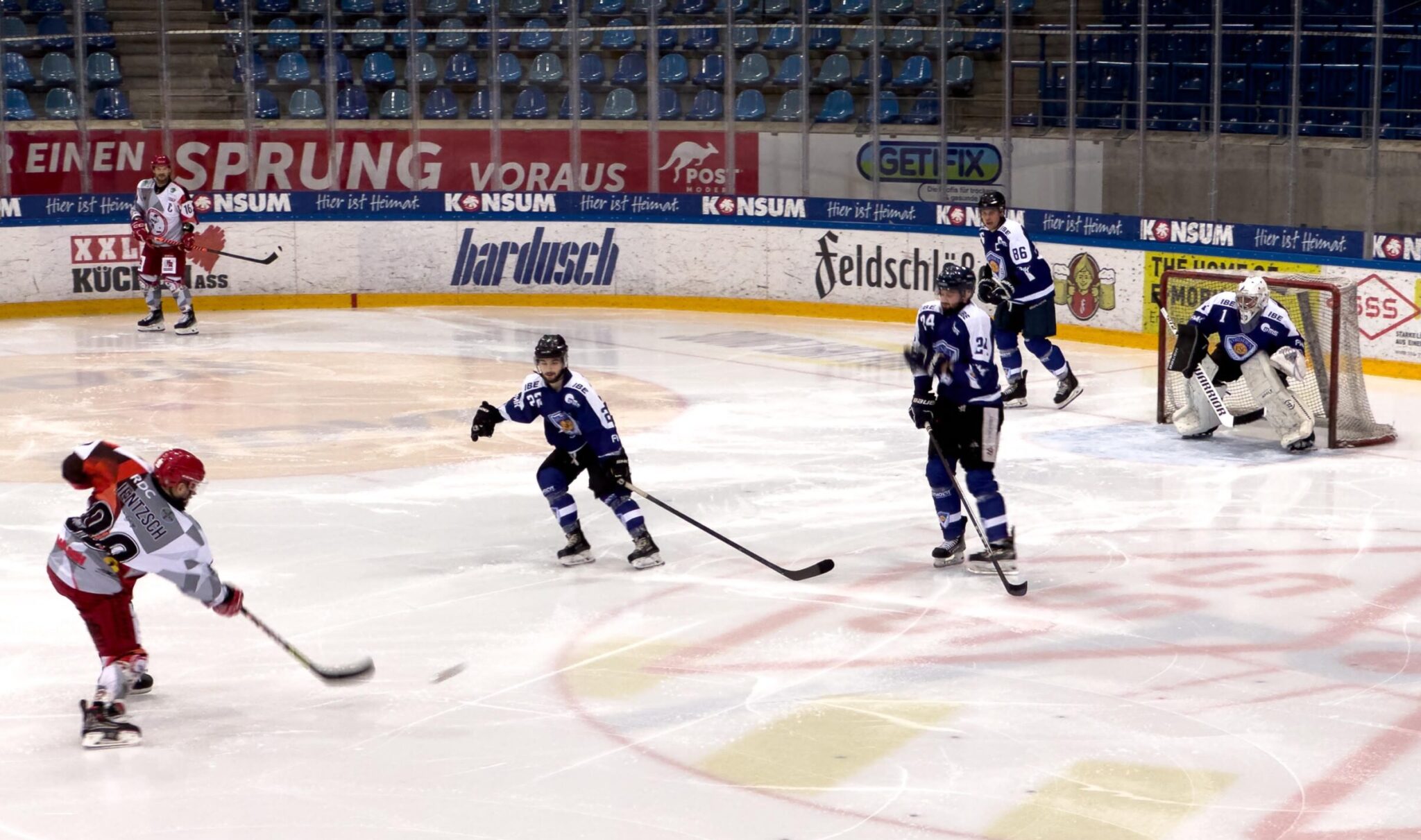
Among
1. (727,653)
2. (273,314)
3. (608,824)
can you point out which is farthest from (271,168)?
(608,824)

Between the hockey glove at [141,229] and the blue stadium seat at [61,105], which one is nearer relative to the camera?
the hockey glove at [141,229]

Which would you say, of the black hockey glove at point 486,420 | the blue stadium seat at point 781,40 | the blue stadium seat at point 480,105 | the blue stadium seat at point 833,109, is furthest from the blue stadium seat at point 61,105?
the black hockey glove at point 486,420

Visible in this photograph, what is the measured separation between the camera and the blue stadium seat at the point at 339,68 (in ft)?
57.4

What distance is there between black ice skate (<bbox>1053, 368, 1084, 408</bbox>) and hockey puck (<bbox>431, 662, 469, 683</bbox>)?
6.25 meters

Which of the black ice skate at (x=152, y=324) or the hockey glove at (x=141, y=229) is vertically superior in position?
the hockey glove at (x=141, y=229)

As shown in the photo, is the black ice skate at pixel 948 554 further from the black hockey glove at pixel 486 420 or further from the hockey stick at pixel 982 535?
the black hockey glove at pixel 486 420

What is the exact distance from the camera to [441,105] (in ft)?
58.2

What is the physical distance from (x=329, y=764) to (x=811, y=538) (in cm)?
342

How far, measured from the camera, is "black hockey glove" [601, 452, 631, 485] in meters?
7.70

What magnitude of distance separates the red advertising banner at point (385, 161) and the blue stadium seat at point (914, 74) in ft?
4.99

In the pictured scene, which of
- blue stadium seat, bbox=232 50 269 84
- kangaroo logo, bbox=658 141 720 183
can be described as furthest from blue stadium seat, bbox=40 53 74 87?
kangaroo logo, bbox=658 141 720 183

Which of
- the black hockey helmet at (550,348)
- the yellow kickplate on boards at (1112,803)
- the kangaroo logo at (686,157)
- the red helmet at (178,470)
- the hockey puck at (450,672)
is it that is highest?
the kangaroo logo at (686,157)

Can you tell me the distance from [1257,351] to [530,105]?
908 cm

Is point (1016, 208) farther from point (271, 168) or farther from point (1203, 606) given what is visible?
point (1203, 606)
